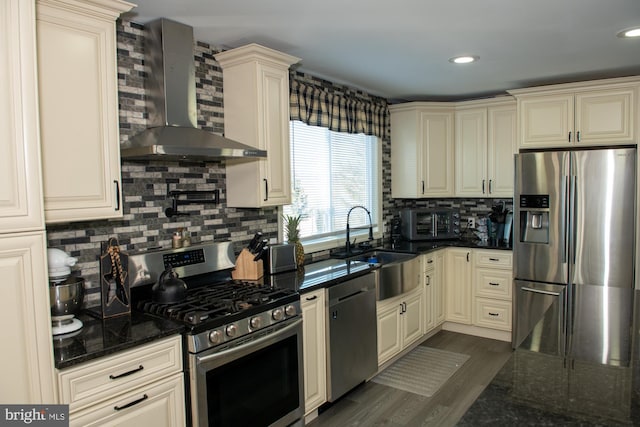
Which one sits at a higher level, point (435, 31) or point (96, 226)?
point (435, 31)

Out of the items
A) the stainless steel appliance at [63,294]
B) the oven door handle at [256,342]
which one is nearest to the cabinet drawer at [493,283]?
the oven door handle at [256,342]

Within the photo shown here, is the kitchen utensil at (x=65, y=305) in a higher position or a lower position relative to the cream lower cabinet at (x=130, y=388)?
higher

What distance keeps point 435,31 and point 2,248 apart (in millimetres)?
2431

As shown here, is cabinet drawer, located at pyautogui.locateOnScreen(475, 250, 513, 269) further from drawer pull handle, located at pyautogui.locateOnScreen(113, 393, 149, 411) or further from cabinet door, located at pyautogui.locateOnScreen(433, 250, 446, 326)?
drawer pull handle, located at pyautogui.locateOnScreen(113, 393, 149, 411)

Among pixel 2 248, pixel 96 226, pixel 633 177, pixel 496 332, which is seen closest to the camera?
pixel 2 248

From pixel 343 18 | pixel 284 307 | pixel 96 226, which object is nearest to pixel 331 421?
pixel 284 307

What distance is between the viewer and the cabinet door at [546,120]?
391 cm

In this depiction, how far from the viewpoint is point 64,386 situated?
1682 millimetres

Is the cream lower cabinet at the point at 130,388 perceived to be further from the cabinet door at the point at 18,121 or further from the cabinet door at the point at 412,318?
the cabinet door at the point at 412,318

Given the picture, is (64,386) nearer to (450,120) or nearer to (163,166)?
(163,166)

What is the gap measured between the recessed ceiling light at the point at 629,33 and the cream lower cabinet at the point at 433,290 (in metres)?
2.18

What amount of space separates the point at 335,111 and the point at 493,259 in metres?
2.00

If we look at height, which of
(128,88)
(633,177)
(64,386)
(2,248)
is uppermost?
(128,88)

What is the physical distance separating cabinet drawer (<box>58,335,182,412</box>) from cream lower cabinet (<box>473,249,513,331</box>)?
3.17 metres
